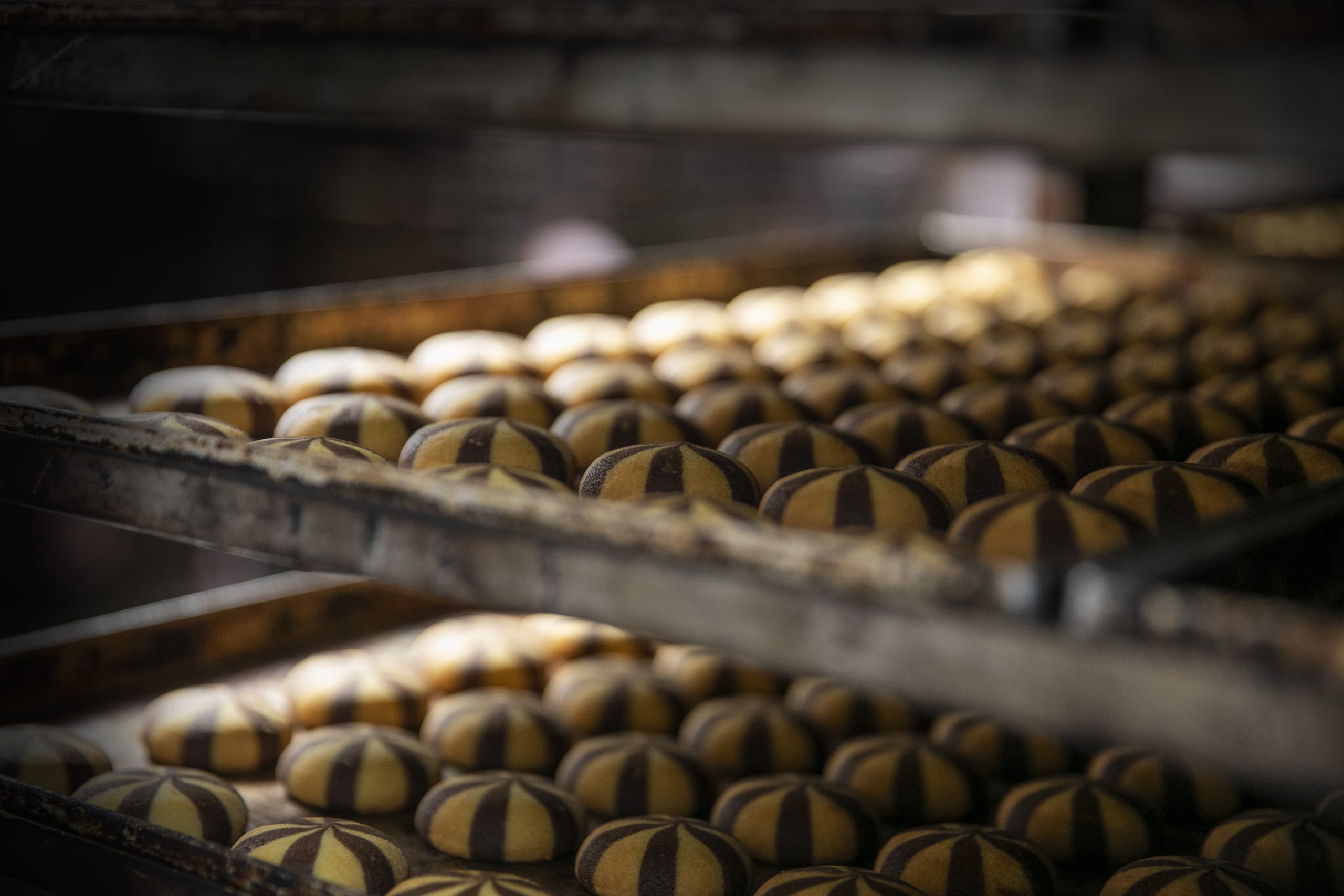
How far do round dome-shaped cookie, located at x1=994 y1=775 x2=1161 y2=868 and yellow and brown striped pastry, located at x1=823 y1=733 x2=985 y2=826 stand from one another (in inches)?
5.3

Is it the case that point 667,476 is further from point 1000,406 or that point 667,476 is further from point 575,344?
point 575,344

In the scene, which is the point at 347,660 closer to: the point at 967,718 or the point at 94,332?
the point at 94,332

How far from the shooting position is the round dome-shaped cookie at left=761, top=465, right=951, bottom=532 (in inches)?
51.4

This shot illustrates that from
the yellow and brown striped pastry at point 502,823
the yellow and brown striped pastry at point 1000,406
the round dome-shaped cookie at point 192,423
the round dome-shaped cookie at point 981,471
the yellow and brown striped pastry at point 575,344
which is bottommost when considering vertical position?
the yellow and brown striped pastry at point 502,823

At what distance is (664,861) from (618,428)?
23.5 inches

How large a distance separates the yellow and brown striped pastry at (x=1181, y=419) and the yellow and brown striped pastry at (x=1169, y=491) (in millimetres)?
406

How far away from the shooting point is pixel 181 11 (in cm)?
158

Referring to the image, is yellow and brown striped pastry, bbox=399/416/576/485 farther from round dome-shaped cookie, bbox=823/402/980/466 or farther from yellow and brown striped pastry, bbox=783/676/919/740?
yellow and brown striped pastry, bbox=783/676/919/740

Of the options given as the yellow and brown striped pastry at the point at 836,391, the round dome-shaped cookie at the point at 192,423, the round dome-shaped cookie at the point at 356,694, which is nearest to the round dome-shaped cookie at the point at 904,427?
the yellow and brown striped pastry at the point at 836,391

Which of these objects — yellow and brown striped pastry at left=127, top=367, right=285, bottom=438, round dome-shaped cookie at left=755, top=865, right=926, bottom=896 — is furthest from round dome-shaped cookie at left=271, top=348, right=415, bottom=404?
round dome-shaped cookie at left=755, top=865, right=926, bottom=896

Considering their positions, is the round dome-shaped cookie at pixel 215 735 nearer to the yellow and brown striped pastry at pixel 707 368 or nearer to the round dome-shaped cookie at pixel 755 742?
the round dome-shaped cookie at pixel 755 742

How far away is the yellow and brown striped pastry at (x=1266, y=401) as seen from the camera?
2047 mm

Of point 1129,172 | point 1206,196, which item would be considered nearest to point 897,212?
point 1206,196

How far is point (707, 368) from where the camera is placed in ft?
7.57
